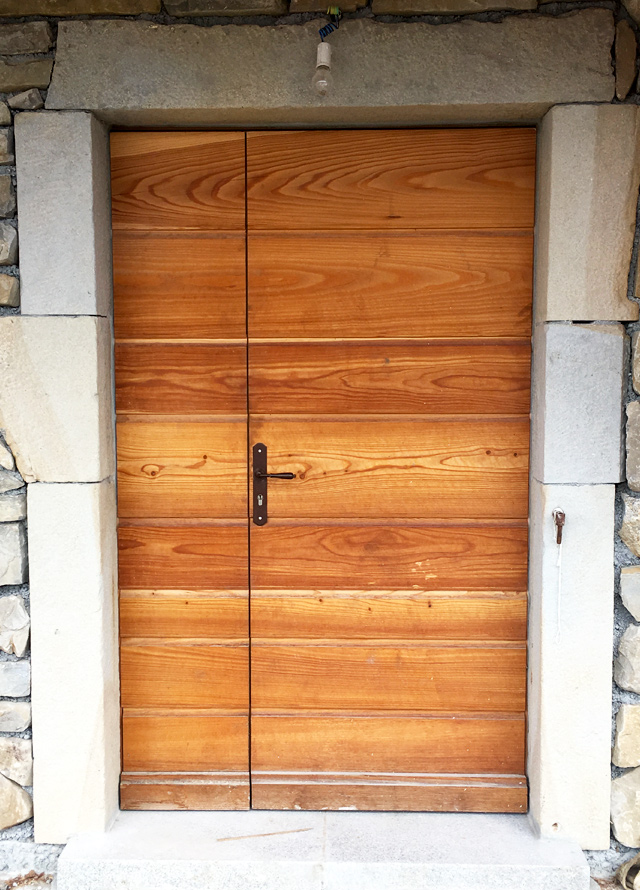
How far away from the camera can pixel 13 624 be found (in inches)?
88.8

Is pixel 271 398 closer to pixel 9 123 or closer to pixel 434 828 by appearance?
pixel 9 123

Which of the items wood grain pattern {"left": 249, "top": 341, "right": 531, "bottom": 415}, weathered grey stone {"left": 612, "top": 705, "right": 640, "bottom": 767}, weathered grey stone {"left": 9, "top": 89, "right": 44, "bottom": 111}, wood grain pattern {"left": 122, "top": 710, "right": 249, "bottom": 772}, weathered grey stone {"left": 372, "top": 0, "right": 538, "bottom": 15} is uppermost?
weathered grey stone {"left": 372, "top": 0, "right": 538, "bottom": 15}

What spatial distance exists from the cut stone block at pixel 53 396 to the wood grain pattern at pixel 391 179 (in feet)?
2.28

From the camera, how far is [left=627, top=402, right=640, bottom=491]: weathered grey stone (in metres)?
2.16

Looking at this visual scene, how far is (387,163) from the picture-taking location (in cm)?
231

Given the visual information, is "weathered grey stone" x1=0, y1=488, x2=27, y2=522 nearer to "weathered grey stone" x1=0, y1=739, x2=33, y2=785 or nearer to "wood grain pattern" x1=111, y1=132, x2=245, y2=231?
"weathered grey stone" x1=0, y1=739, x2=33, y2=785

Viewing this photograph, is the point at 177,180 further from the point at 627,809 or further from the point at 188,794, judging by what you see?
the point at 627,809

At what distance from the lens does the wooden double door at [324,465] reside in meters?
2.32

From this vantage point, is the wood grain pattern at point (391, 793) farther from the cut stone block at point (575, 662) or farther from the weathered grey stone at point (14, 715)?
the weathered grey stone at point (14, 715)

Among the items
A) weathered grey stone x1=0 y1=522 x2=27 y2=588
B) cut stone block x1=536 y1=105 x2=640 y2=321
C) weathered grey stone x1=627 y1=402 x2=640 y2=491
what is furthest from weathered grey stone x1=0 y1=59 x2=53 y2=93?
weathered grey stone x1=627 y1=402 x2=640 y2=491

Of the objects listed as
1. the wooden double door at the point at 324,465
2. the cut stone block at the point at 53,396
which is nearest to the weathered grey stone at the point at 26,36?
the wooden double door at the point at 324,465

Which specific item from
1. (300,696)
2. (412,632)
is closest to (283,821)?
(300,696)

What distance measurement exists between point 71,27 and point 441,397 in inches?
61.5

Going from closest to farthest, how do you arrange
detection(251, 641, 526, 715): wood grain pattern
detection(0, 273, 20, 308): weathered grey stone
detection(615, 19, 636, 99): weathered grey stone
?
1. detection(615, 19, 636, 99): weathered grey stone
2. detection(0, 273, 20, 308): weathered grey stone
3. detection(251, 641, 526, 715): wood grain pattern
